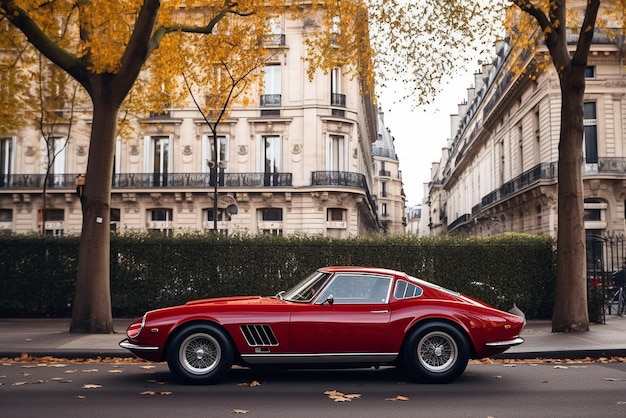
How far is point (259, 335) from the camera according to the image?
796cm

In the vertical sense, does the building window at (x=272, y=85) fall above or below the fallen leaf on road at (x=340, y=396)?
above

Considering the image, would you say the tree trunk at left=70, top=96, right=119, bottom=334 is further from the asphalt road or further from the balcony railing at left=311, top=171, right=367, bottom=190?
the balcony railing at left=311, top=171, right=367, bottom=190

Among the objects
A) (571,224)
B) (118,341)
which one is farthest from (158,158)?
(571,224)

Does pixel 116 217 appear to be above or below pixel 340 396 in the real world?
above

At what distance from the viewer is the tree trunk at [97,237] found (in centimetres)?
1331

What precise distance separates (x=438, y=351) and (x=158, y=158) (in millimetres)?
31391

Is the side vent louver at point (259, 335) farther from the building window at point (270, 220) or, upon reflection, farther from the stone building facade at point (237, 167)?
the building window at point (270, 220)

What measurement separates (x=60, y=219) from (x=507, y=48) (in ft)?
111

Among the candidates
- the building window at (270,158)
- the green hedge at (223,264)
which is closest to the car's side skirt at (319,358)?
the green hedge at (223,264)

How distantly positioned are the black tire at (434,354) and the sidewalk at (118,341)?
2.82 metres

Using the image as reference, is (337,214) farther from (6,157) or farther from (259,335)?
(259,335)

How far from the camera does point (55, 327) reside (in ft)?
50.6

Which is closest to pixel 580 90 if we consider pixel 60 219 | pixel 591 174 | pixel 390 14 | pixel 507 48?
pixel 390 14

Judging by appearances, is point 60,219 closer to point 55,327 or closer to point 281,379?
point 55,327
